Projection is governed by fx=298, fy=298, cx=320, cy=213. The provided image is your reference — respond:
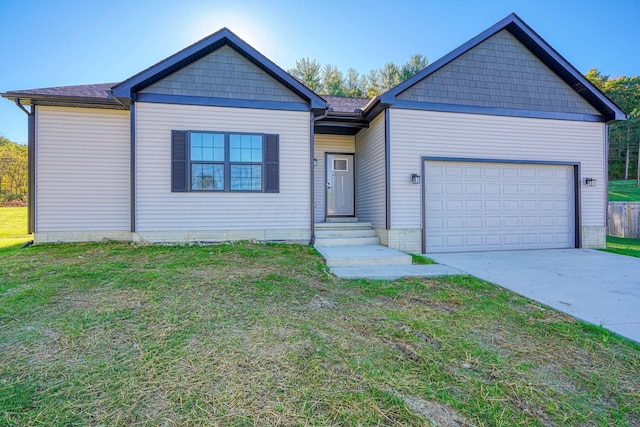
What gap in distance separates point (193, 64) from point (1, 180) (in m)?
24.2

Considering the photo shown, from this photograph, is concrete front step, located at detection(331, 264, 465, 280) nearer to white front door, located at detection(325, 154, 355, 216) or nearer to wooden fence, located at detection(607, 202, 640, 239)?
white front door, located at detection(325, 154, 355, 216)

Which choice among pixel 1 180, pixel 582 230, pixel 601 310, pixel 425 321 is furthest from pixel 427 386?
pixel 1 180

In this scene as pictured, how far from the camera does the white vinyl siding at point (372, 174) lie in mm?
7508

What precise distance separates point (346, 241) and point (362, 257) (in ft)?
5.12

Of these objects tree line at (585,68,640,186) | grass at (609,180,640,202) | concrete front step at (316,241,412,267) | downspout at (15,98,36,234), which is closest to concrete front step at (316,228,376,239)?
concrete front step at (316,241,412,267)

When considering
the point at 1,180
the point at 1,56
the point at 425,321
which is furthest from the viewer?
the point at 1,180

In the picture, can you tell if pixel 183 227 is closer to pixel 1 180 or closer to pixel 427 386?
pixel 427 386

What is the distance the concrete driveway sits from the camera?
134 inches

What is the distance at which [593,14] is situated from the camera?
12.9m

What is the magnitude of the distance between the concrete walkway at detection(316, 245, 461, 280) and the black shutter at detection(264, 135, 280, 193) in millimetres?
1903

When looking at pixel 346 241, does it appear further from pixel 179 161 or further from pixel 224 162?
pixel 179 161

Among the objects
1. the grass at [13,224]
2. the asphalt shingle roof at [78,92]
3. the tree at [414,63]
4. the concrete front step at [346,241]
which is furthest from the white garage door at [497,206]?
the tree at [414,63]

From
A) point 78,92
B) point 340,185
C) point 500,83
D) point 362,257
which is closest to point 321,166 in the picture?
point 340,185

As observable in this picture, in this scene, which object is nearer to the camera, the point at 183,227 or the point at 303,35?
the point at 183,227
